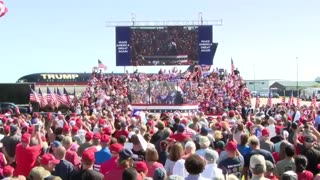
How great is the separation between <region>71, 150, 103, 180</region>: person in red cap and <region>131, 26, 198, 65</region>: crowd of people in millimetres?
38559

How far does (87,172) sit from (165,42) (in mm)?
39215

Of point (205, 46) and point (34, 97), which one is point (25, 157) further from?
point (205, 46)

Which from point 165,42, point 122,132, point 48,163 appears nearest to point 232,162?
point 48,163

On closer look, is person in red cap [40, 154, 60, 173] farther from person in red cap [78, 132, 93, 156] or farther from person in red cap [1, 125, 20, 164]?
person in red cap [1, 125, 20, 164]

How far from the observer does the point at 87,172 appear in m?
7.27

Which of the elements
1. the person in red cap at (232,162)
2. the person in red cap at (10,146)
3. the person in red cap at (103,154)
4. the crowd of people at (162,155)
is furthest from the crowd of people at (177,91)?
the person in red cap at (232,162)

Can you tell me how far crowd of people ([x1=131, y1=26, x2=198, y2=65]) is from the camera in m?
45.9

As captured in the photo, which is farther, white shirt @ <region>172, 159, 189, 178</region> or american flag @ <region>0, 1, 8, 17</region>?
american flag @ <region>0, 1, 8, 17</region>

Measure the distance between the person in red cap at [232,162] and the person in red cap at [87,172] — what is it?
224 cm

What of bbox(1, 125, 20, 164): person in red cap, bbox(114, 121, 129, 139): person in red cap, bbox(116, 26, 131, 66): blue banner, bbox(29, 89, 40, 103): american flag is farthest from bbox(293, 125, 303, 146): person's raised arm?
bbox(116, 26, 131, 66): blue banner

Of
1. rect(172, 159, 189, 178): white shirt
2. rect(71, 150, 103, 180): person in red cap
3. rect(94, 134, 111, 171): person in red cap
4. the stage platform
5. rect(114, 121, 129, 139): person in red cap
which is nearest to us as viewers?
rect(71, 150, 103, 180): person in red cap

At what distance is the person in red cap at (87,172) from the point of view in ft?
23.5

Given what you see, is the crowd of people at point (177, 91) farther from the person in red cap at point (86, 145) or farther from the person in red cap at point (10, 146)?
the person in red cap at point (86, 145)

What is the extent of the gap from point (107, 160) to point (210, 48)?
1508 inches
